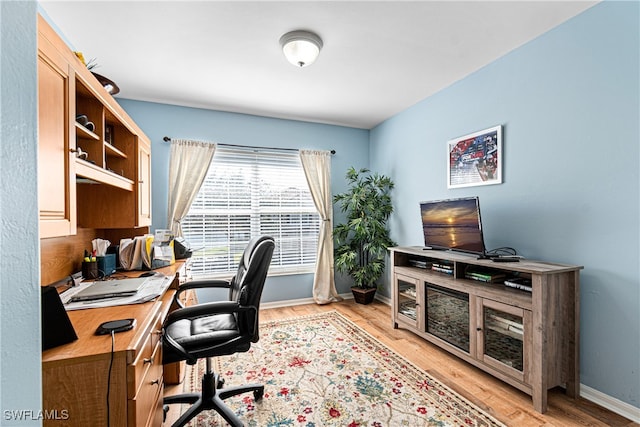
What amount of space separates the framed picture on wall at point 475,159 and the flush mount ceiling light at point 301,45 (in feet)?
5.40

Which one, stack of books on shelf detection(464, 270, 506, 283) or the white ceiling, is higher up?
the white ceiling

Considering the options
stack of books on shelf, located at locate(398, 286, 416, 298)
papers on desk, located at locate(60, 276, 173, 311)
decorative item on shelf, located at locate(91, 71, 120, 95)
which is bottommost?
stack of books on shelf, located at locate(398, 286, 416, 298)

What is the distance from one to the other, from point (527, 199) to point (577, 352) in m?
1.10

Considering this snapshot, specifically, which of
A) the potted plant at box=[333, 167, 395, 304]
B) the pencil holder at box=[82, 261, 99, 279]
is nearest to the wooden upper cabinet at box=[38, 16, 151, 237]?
the pencil holder at box=[82, 261, 99, 279]

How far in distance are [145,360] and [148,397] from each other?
0.59 feet

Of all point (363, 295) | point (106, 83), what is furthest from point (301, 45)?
point (363, 295)

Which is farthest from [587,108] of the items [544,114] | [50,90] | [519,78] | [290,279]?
[290,279]

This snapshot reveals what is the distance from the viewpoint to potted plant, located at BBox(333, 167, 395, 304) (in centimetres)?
391

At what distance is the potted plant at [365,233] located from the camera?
3.91 meters

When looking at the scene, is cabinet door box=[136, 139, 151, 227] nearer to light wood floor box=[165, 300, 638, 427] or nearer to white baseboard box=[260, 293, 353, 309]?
light wood floor box=[165, 300, 638, 427]

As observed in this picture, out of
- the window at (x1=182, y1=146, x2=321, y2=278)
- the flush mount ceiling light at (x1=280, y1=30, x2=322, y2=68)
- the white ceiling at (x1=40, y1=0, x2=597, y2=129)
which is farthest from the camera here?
the window at (x1=182, y1=146, x2=321, y2=278)

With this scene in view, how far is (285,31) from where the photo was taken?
2156 mm

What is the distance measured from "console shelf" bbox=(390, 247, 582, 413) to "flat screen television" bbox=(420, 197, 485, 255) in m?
0.12

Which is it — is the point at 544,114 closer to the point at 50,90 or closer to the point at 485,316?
the point at 485,316
